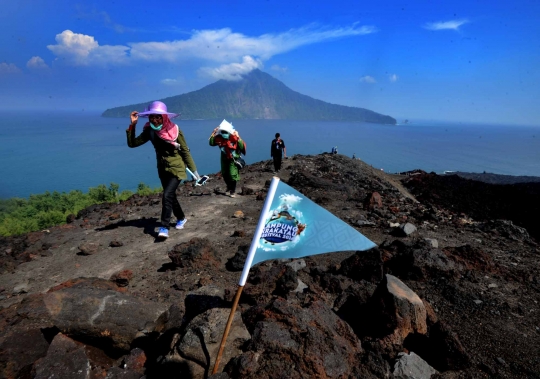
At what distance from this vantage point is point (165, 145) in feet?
19.9

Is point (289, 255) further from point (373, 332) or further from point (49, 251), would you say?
point (49, 251)

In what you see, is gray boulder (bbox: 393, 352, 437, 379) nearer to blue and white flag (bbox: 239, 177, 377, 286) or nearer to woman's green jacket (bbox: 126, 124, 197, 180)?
blue and white flag (bbox: 239, 177, 377, 286)

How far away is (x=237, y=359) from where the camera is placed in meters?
2.25

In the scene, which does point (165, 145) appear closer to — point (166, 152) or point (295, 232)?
point (166, 152)

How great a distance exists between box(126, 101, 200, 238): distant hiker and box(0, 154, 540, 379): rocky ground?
1043 mm

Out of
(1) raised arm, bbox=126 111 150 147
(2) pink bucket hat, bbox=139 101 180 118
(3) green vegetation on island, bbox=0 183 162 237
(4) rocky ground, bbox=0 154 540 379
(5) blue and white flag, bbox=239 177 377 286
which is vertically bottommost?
(3) green vegetation on island, bbox=0 183 162 237

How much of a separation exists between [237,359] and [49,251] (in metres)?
6.25

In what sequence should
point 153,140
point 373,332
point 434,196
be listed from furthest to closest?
1. point 434,196
2. point 153,140
3. point 373,332

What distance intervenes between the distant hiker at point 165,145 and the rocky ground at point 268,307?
1.04m

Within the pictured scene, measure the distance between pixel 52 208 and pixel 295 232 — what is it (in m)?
27.2

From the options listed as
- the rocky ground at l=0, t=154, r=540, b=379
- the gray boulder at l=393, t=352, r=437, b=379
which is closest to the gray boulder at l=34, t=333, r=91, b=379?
the rocky ground at l=0, t=154, r=540, b=379

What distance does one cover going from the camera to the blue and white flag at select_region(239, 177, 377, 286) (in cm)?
258

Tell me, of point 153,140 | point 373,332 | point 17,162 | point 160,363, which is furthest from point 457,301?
point 17,162

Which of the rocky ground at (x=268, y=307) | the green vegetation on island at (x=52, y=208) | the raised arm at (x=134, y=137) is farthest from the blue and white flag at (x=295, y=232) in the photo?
the green vegetation on island at (x=52, y=208)
